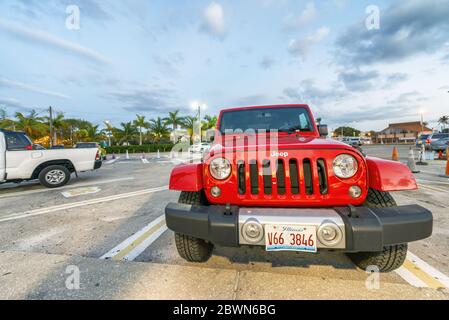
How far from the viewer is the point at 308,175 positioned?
1751 mm

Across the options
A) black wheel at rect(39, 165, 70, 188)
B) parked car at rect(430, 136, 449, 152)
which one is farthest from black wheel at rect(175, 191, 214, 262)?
parked car at rect(430, 136, 449, 152)

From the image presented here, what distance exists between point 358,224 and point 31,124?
4100 centimetres

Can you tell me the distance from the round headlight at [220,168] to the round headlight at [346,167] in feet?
2.75

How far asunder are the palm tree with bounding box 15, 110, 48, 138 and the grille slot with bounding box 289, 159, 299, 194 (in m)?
40.1

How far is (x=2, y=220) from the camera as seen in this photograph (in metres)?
3.47

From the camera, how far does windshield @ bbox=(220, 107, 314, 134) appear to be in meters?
2.98

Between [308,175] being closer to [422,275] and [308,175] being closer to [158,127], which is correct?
[422,275]

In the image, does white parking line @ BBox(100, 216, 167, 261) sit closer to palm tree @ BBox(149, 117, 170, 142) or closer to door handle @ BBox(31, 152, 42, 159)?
door handle @ BBox(31, 152, 42, 159)

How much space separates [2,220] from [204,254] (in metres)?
3.66


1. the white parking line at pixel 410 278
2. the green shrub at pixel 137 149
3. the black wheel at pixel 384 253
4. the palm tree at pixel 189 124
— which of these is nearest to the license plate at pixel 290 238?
the black wheel at pixel 384 253

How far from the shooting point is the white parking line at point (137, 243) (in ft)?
7.51
